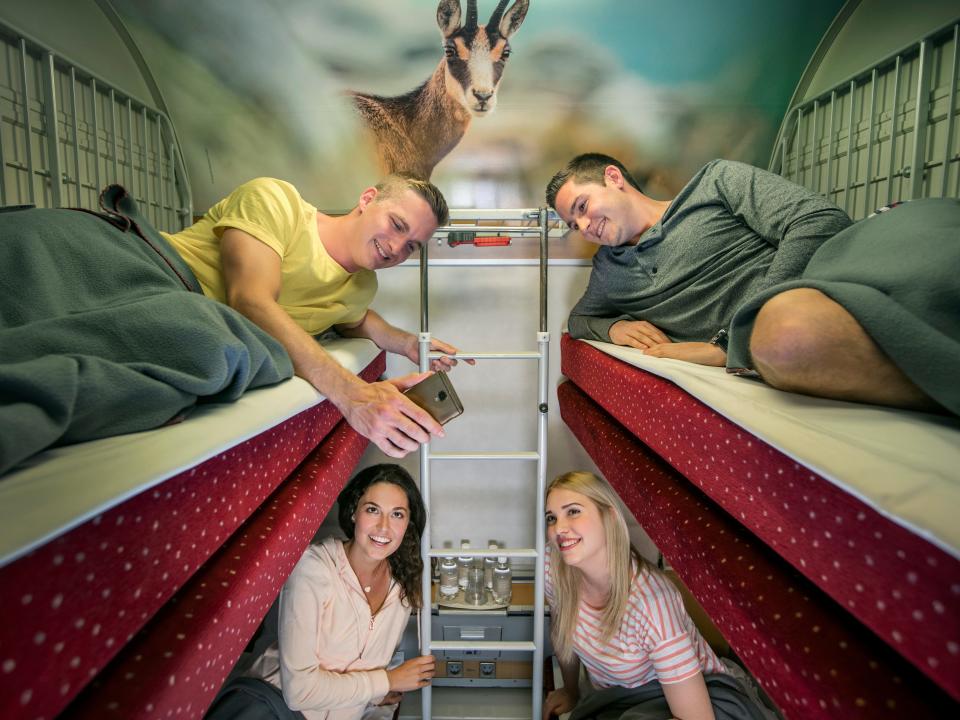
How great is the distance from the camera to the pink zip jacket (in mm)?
1584

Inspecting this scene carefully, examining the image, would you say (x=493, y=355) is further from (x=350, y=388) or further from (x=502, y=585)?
(x=502, y=585)

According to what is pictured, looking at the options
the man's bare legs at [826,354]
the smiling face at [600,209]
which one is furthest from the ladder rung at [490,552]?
the man's bare legs at [826,354]

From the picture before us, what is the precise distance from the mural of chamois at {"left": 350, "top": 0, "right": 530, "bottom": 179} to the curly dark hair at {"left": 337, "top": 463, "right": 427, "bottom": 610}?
1.23 metres

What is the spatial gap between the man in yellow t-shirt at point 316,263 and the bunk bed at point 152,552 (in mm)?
120

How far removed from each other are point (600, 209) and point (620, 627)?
131cm

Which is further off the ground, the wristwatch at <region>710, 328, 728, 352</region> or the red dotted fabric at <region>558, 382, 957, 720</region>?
the wristwatch at <region>710, 328, 728, 352</region>

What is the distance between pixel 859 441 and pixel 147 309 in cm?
84

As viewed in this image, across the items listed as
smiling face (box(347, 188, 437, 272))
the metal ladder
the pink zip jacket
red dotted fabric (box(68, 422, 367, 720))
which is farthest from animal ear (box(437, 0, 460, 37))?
the pink zip jacket

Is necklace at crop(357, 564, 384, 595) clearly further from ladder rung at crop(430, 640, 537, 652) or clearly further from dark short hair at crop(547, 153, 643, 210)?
dark short hair at crop(547, 153, 643, 210)

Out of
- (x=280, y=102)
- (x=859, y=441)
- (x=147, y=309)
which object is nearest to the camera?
(x=859, y=441)

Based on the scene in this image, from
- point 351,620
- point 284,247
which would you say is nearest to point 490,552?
Answer: point 351,620

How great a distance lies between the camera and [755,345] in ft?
2.31

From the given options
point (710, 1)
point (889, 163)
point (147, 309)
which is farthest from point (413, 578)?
point (710, 1)

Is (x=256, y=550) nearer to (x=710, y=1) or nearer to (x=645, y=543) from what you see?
(x=645, y=543)
